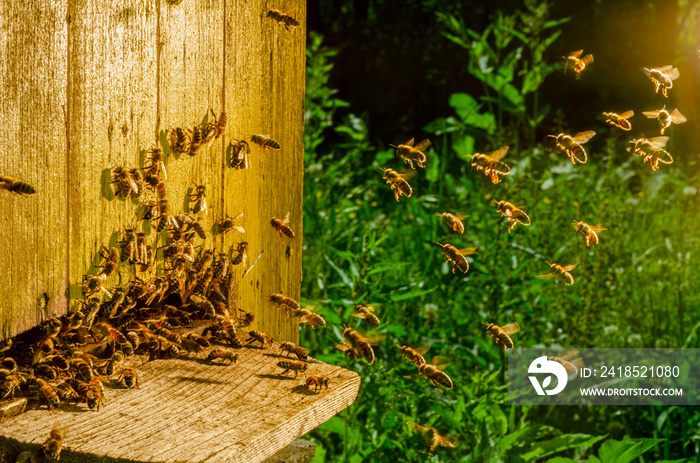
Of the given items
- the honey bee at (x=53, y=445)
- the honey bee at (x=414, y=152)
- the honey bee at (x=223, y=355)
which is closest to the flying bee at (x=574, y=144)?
the honey bee at (x=414, y=152)

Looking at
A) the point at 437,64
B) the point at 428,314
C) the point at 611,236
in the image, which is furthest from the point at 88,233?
the point at 437,64

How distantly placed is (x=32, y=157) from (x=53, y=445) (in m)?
0.62

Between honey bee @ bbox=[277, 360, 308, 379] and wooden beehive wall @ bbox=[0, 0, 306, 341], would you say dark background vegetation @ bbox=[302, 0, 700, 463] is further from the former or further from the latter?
honey bee @ bbox=[277, 360, 308, 379]

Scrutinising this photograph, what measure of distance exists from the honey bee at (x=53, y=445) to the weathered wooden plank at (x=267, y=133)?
3.04 feet

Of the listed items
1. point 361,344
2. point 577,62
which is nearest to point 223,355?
point 361,344

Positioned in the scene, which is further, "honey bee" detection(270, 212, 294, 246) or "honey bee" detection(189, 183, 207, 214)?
"honey bee" detection(270, 212, 294, 246)

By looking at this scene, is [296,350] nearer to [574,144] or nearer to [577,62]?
[574,144]

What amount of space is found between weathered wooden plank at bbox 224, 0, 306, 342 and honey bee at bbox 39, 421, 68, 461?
0.93 metres

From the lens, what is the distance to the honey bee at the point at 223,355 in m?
1.81

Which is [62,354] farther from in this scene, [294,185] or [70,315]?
[294,185]

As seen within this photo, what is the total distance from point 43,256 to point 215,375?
48 centimetres

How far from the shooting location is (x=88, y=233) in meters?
1.68

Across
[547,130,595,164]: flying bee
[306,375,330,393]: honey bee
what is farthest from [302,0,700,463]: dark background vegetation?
[306,375,330,393]: honey bee

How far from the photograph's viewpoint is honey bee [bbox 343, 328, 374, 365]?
211 centimetres
